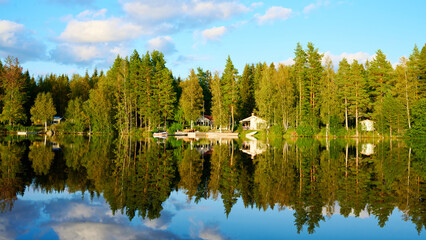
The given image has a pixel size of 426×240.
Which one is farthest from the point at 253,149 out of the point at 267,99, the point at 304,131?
the point at 304,131

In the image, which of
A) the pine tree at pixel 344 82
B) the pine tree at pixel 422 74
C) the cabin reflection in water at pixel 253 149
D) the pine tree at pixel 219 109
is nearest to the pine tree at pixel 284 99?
the pine tree at pixel 344 82

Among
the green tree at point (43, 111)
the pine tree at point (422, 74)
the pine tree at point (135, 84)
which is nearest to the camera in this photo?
the pine tree at point (422, 74)

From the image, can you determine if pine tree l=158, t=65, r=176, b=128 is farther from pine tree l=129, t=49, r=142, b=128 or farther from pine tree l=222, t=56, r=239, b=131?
pine tree l=222, t=56, r=239, b=131

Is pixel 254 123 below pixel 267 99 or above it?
below

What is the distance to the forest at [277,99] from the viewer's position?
51.9 m

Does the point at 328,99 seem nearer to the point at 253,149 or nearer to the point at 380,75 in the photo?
the point at 380,75

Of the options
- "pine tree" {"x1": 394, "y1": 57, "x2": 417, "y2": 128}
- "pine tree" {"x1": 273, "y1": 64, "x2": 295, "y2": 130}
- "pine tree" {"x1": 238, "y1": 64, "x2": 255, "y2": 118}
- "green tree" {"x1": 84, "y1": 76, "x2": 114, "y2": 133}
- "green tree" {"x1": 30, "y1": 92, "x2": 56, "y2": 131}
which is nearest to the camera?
"pine tree" {"x1": 394, "y1": 57, "x2": 417, "y2": 128}

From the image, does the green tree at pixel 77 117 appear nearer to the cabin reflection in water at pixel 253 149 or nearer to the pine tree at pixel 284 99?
the pine tree at pixel 284 99

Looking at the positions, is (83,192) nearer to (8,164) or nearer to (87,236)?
(87,236)

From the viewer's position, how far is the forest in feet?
170

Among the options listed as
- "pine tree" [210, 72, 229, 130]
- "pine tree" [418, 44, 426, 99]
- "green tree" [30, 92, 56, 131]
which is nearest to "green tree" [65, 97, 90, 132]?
"green tree" [30, 92, 56, 131]

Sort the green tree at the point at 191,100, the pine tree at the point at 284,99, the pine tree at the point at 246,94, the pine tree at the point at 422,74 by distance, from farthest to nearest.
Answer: the pine tree at the point at 246,94 < the green tree at the point at 191,100 < the pine tree at the point at 284,99 < the pine tree at the point at 422,74

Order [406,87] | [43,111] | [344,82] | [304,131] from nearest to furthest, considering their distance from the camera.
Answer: [406,87], [304,131], [344,82], [43,111]

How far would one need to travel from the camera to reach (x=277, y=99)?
58.5 meters
